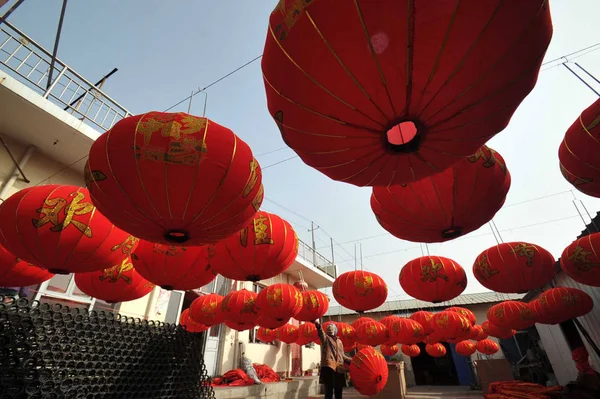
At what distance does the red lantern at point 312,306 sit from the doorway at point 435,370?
1437 centimetres

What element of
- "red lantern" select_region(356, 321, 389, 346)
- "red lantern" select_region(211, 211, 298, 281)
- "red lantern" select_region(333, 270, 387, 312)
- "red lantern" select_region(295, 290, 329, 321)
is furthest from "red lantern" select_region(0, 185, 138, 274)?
"red lantern" select_region(356, 321, 389, 346)

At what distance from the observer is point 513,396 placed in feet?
22.6

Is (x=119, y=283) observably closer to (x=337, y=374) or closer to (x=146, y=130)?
(x=146, y=130)

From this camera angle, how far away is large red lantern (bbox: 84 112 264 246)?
1.90 m

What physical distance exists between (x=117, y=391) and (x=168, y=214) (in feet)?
12.6

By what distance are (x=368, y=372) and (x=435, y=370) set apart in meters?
16.0

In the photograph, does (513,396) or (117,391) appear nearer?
(117,391)

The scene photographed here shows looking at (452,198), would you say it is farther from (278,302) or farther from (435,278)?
(278,302)

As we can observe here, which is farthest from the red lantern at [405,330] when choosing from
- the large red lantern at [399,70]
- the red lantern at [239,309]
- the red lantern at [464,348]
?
the large red lantern at [399,70]

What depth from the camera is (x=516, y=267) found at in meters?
4.14

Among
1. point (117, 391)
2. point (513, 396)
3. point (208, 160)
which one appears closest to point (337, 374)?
point (117, 391)

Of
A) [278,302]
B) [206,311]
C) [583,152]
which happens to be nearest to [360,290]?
[278,302]

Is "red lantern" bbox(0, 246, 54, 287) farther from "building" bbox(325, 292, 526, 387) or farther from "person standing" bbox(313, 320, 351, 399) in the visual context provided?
"building" bbox(325, 292, 526, 387)

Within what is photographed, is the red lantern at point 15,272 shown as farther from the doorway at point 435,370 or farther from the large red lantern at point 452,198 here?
the doorway at point 435,370
